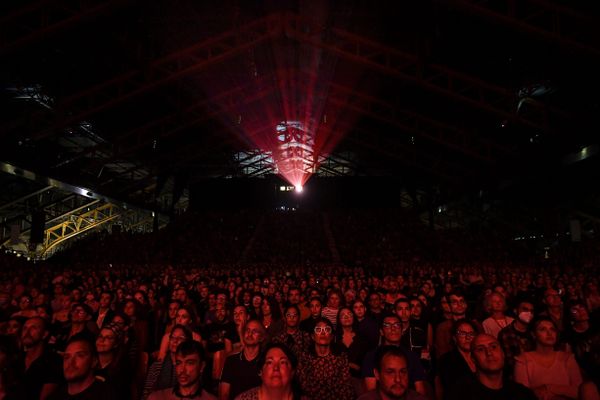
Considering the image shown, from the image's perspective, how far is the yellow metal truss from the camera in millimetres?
35031

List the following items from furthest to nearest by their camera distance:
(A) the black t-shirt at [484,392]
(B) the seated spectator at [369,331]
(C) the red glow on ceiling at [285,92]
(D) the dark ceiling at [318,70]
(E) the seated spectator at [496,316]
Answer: (C) the red glow on ceiling at [285,92], (D) the dark ceiling at [318,70], (E) the seated spectator at [496,316], (B) the seated spectator at [369,331], (A) the black t-shirt at [484,392]

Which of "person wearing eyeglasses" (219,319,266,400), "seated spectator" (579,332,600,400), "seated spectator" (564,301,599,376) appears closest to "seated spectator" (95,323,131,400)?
"person wearing eyeglasses" (219,319,266,400)

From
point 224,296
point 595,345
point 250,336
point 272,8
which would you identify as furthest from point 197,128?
point 595,345

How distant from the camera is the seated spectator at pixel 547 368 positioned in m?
3.59

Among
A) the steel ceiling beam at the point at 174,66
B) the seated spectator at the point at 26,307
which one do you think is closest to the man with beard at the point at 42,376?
the seated spectator at the point at 26,307

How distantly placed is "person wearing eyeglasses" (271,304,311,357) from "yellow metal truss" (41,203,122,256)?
34217 millimetres

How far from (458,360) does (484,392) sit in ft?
3.50

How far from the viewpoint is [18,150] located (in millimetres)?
17375

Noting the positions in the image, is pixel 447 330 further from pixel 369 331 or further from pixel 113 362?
pixel 113 362

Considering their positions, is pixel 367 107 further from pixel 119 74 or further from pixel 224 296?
pixel 224 296

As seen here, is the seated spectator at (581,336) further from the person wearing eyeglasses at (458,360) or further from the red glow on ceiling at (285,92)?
the red glow on ceiling at (285,92)

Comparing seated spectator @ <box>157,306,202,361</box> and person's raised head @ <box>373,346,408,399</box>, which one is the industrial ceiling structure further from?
person's raised head @ <box>373,346,408,399</box>

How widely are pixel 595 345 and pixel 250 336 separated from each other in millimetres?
2826

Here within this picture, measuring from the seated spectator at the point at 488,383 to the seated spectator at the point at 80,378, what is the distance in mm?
2613
